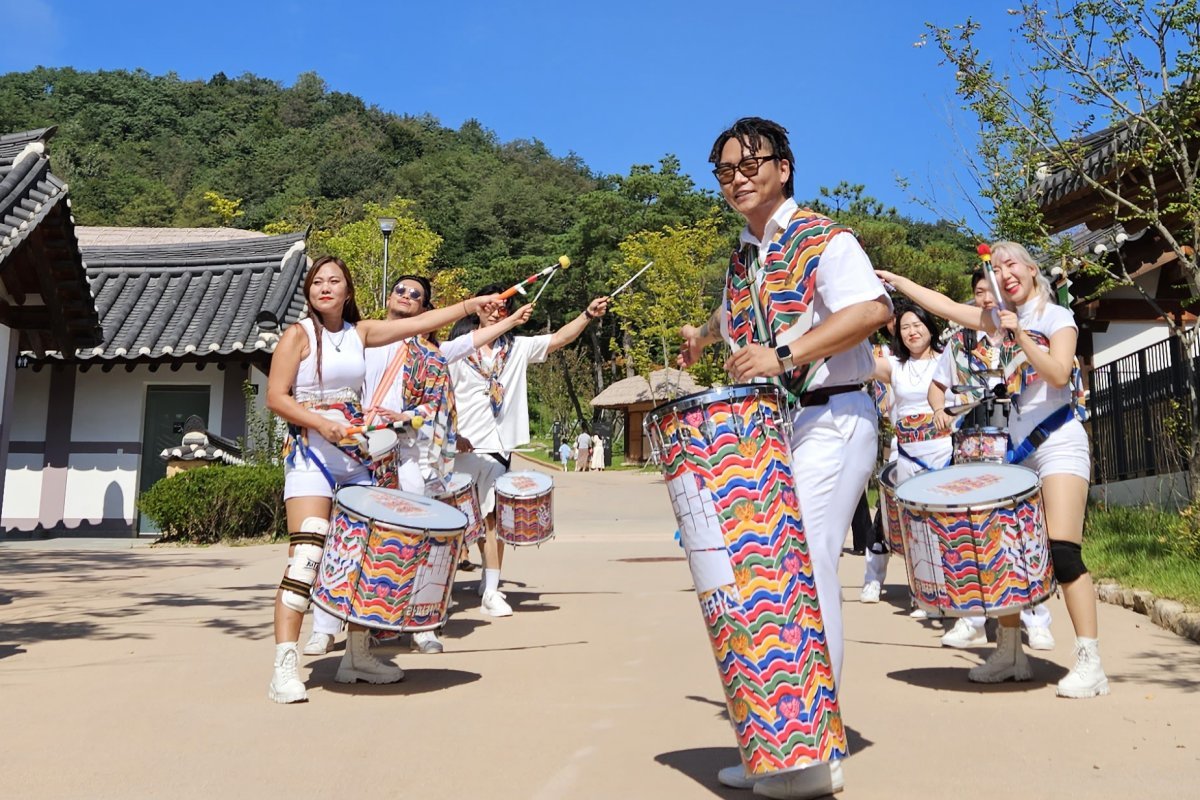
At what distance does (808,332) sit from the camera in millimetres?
3193

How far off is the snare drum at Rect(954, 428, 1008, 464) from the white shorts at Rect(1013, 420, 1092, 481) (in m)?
0.19

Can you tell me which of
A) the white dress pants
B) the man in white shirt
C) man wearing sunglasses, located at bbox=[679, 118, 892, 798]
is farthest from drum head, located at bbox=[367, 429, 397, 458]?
the man in white shirt

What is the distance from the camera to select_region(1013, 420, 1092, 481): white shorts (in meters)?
4.64

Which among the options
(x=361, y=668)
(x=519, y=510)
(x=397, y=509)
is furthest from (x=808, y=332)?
(x=519, y=510)

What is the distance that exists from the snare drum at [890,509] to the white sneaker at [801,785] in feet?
11.2

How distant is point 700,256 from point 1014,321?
126 feet

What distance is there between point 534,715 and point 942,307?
253cm

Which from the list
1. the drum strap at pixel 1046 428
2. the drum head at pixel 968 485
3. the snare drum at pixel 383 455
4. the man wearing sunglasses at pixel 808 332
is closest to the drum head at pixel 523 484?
the snare drum at pixel 383 455

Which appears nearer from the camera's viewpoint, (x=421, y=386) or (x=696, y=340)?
(x=696, y=340)

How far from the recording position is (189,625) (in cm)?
684

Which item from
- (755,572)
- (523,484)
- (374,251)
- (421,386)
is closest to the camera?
(755,572)

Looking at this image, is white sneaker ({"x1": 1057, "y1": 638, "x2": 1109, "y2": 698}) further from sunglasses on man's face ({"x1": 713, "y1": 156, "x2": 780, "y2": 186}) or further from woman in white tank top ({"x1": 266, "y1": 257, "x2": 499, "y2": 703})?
woman in white tank top ({"x1": 266, "y1": 257, "x2": 499, "y2": 703})

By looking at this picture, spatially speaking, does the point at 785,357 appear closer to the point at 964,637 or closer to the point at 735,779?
the point at 735,779

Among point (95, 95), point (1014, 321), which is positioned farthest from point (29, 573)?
point (95, 95)
